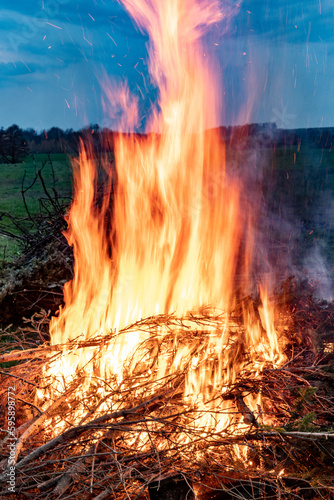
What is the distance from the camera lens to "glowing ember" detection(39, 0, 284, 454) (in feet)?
8.80

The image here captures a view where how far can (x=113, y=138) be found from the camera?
4.05m

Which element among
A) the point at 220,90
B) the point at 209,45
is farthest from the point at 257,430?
the point at 209,45

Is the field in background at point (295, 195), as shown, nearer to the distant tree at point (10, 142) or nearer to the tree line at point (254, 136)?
the tree line at point (254, 136)

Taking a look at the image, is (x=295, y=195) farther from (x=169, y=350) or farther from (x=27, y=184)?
(x=27, y=184)

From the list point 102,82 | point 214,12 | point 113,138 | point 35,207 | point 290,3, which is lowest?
→ point 35,207

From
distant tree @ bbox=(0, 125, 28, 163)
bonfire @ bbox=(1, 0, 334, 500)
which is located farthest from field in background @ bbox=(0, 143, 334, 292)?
distant tree @ bbox=(0, 125, 28, 163)

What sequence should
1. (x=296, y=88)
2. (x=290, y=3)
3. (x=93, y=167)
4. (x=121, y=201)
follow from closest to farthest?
(x=121, y=201)
(x=93, y=167)
(x=290, y=3)
(x=296, y=88)

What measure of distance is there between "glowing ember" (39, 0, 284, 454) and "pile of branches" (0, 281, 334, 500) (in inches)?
2.8

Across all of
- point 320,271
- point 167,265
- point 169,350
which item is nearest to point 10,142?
point 320,271

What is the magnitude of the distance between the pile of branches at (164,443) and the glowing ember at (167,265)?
71 mm

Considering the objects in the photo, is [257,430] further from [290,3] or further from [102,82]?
[290,3]

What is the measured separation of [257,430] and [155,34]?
3904 mm

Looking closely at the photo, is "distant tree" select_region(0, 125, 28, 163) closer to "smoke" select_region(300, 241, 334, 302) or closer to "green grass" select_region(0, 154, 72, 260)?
"green grass" select_region(0, 154, 72, 260)

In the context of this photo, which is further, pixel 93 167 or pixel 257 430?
pixel 93 167
